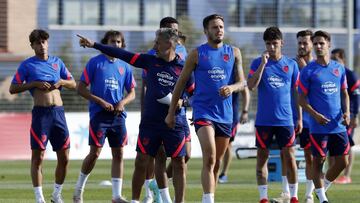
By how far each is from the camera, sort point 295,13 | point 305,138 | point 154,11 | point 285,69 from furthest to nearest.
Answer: point 154,11 → point 295,13 → point 305,138 → point 285,69

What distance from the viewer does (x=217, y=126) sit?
47.1 feet

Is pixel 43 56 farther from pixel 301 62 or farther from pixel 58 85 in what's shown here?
pixel 301 62

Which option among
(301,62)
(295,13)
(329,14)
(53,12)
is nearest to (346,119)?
(301,62)

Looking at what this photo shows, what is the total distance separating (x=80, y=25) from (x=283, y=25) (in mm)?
16286

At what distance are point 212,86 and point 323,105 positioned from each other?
2.33 m

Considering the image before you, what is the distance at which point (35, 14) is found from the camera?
4044cm

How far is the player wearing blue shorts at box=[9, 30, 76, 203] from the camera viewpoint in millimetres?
15922

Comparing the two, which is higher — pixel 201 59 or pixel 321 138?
pixel 201 59

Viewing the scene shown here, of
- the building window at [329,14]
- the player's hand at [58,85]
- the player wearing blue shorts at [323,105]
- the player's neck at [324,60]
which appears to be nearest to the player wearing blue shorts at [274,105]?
the player wearing blue shorts at [323,105]

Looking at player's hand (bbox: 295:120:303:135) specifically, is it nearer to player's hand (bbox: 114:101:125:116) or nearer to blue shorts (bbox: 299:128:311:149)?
blue shorts (bbox: 299:128:311:149)

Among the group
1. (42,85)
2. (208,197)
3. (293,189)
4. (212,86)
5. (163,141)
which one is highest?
(212,86)

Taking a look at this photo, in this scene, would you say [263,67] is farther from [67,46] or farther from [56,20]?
[56,20]

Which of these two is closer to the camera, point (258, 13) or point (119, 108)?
point (119, 108)

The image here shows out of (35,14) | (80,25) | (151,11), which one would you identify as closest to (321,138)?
(35,14)
